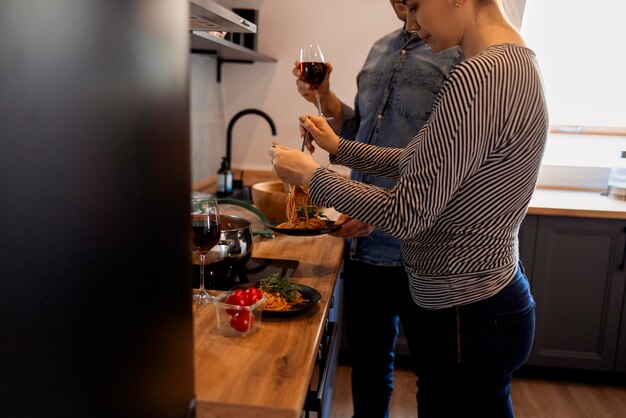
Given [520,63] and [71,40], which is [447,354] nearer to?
[520,63]

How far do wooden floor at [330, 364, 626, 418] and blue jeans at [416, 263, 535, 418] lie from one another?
125cm

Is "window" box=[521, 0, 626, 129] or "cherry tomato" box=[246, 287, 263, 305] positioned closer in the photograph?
"cherry tomato" box=[246, 287, 263, 305]

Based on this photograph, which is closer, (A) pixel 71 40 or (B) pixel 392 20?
(A) pixel 71 40

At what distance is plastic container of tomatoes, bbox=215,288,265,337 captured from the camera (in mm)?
1009

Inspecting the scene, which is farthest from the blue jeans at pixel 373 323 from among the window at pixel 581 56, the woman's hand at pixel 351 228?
the window at pixel 581 56

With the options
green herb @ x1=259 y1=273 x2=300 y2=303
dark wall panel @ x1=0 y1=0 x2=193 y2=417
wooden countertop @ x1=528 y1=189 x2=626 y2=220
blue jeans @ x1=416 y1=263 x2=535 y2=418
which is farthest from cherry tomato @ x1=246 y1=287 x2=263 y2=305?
wooden countertop @ x1=528 y1=189 x2=626 y2=220

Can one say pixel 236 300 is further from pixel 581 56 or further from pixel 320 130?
pixel 581 56

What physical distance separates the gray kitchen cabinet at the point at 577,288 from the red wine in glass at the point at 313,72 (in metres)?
1.37

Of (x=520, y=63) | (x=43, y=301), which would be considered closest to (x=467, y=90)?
(x=520, y=63)

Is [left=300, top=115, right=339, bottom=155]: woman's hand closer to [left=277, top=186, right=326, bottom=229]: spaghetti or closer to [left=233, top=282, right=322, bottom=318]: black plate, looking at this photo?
[left=277, top=186, right=326, bottom=229]: spaghetti

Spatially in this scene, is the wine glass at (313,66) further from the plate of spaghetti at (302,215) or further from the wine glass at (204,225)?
the wine glass at (204,225)

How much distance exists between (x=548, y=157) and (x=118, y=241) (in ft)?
10.5

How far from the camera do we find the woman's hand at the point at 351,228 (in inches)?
63.0

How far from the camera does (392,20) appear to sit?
9.78 ft
